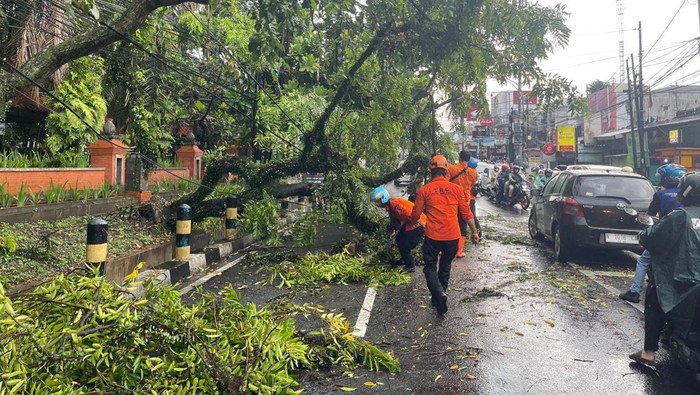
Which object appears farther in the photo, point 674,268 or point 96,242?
point 96,242

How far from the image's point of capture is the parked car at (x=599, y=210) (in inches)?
298

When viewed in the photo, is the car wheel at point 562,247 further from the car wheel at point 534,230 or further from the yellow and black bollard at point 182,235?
the yellow and black bollard at point 182,235

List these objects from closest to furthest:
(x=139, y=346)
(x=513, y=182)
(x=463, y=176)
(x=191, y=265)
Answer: (x=139, y=346)
(x=191, y=265)
(x=463, y=176)
(x=513, y=182)

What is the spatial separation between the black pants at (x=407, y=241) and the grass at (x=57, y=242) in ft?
13.5

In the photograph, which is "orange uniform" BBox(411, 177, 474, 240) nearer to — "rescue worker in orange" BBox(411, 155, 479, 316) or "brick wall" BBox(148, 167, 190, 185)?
"rescue worker in orange" BBox(411, 155, 479, 316)

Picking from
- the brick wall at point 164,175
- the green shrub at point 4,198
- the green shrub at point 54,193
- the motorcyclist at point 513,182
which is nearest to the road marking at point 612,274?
the green shrub at point 54,193

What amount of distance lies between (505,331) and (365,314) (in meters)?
1.45

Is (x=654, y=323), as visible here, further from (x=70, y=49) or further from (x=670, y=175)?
(x=70, y=49)

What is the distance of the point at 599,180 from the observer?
26.4 ft

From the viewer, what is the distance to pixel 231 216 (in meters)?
10.2

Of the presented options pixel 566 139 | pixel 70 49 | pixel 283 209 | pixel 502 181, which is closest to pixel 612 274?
pixel 70 49

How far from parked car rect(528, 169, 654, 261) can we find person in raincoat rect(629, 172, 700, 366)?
378 cm

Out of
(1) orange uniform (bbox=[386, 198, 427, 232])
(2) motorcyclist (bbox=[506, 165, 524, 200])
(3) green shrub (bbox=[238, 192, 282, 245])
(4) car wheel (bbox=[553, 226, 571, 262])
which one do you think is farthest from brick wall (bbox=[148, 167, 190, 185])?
(2) motorcyclist (bbox=[506, 165, 524, 200])

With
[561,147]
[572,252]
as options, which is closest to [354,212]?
[572,252]
